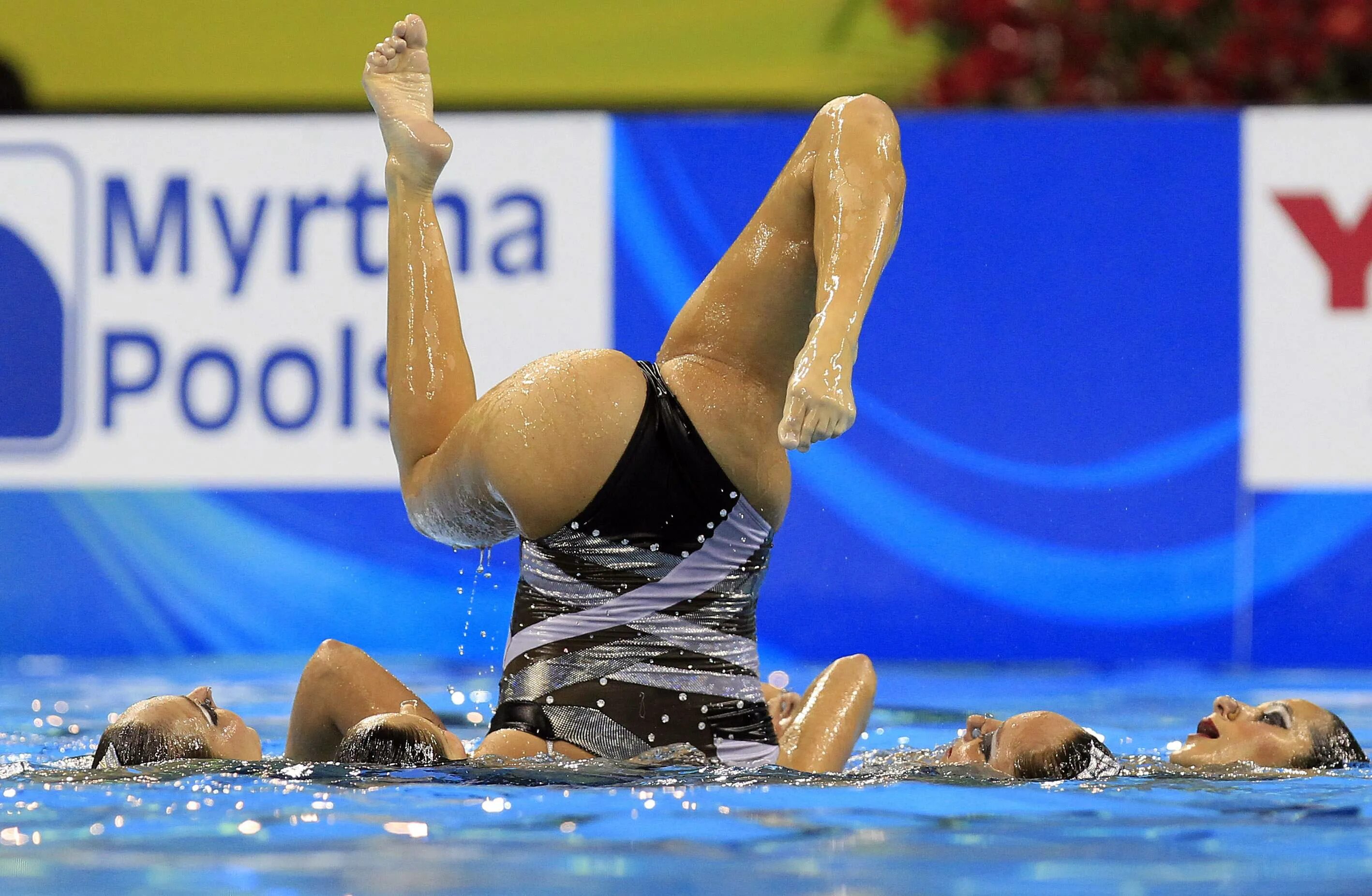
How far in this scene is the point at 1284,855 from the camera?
84.4 inches

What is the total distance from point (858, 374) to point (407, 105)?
2.01m

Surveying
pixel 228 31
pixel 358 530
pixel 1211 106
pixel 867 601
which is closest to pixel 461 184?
pixel 358 530

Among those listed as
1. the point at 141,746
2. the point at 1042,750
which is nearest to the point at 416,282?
the point at 141,746

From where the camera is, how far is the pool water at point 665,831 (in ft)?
6.46

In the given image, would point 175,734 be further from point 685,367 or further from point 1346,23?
point 1346,23

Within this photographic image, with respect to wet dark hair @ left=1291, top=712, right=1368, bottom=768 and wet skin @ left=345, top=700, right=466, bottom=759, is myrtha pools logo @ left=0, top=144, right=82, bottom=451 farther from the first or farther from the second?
wet dark hair @ left=1291, top=712, right=1368, bottom=768

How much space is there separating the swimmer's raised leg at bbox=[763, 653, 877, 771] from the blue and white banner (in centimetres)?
168

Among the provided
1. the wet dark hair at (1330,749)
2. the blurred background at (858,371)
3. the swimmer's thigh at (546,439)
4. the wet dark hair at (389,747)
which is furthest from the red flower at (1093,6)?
the wet dark hair at (389,747)

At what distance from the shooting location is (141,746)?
2852 mm

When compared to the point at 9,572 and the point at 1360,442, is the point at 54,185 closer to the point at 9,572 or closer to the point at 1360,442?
the point at 9,572

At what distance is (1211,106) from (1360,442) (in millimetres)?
1021

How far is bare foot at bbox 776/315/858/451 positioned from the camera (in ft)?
7.60

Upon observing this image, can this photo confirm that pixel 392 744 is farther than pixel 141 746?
No

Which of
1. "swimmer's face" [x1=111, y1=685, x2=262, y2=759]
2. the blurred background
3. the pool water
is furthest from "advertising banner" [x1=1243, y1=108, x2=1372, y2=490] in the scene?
"swimmer's face" [x1=111, y1=685, x2=262, y2=759]
